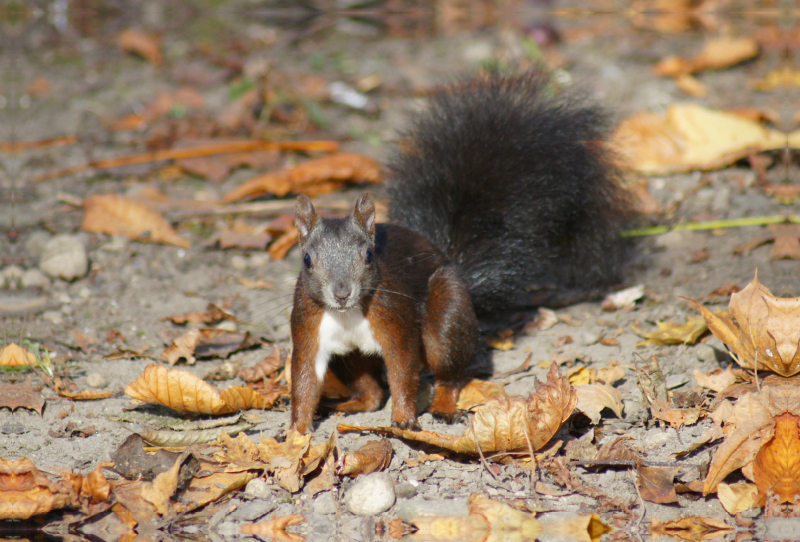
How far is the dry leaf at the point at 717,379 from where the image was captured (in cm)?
257

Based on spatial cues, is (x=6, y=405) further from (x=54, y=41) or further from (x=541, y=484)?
(x=54, y=41)

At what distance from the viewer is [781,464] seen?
7.00 ft

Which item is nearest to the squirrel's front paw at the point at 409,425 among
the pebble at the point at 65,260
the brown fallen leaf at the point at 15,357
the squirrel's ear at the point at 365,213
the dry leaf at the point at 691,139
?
the squirrel's ear at the point at 365,213

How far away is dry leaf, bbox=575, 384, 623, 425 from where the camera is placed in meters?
2.44

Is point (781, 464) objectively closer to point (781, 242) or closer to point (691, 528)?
point (691, 528)

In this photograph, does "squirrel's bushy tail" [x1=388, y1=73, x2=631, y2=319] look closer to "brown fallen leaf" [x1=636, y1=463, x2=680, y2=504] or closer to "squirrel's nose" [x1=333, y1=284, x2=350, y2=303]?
"squirrel's nose" [x1=333, y1=284, x2=350, y2=303]

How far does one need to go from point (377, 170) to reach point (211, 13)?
11.3 feet

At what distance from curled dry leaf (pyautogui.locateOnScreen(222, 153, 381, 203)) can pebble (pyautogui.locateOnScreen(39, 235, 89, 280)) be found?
85 centimetres

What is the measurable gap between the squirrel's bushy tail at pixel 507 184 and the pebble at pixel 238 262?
3.23ft

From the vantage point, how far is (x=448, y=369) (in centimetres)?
272

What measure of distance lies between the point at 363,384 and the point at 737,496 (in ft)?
4.22

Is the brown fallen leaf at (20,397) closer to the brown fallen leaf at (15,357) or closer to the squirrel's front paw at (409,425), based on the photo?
the brown fallen leaf at (15,357)

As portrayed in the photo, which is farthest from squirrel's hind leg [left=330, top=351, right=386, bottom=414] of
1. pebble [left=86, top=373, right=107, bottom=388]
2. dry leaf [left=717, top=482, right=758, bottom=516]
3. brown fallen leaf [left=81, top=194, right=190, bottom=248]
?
brown fallen leaf [left=81, top=194, right=190, bottom=248]

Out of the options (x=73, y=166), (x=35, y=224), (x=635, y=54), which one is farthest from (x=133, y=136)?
(x=635, y=54)
